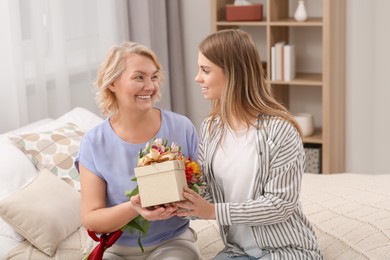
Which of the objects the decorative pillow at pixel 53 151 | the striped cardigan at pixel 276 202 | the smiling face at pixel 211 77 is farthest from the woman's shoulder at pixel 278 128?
the decorative pillow at pixel 53 151

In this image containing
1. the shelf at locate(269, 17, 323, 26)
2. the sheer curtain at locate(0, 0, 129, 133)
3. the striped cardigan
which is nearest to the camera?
the striped cardigan

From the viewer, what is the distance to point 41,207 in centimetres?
257

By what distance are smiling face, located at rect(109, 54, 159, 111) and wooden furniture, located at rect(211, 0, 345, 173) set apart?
2.04 m

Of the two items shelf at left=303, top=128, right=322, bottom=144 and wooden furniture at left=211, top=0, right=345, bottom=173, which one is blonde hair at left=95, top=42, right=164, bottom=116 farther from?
shelf at left=303, top=128, right=322, bottom=144

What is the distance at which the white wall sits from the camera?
14.2ft

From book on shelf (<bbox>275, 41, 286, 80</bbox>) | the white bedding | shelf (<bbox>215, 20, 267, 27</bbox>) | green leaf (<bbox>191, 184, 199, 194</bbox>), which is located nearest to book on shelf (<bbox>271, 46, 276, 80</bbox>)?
book on shelf (<bbox>275, 41, 286, 80</bbox>)

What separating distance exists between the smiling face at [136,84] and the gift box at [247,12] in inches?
85.2

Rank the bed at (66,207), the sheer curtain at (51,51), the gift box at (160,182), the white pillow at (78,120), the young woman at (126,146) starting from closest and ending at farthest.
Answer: the gift box at (160,182) → the young woman at (126,146) → the bed at (66,207) → the white pillow at (78,120) → the sheer curtain at (51,51)

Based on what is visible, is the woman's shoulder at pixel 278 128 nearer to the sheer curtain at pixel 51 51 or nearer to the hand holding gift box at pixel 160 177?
the hand holding gift box at pixel 160 177

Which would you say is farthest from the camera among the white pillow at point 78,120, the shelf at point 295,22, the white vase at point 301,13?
the white vase at point 301,13

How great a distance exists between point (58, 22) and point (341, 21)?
1.66 meters

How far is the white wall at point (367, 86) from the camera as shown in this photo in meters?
4.34

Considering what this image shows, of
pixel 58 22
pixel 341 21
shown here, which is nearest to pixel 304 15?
pixel 341 21

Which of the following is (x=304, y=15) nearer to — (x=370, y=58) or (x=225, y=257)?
(x=370, y=58)
